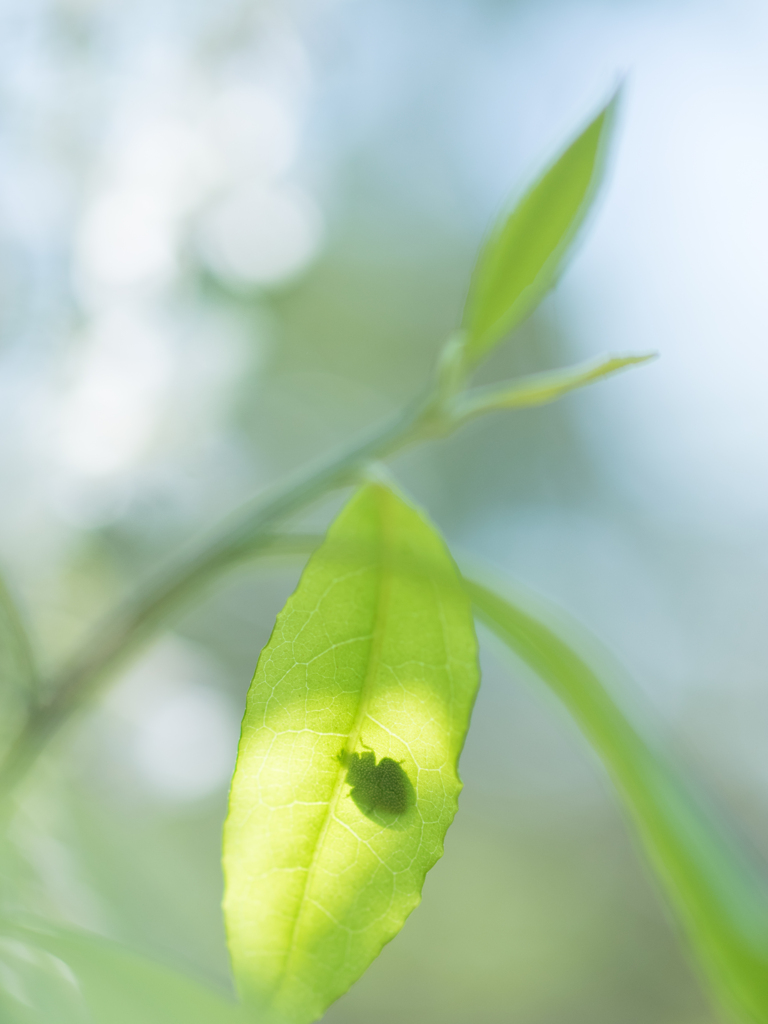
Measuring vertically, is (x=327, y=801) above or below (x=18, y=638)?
below

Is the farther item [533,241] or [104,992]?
[533,241]

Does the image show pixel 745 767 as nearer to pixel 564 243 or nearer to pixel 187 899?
pixel 187 899

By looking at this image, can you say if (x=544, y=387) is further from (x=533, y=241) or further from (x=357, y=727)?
(x=357, y=727)

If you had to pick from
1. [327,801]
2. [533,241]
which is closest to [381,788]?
[327,801]

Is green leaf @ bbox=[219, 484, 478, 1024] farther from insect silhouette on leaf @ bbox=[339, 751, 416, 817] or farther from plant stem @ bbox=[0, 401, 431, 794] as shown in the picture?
plant stem @ bbox=[0, 401, 431, 794]

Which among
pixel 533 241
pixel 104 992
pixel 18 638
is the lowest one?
pixel 104 992
